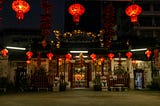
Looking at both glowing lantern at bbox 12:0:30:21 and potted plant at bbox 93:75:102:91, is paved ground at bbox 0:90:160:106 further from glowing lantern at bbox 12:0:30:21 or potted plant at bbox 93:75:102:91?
potted plant at bbox 93:75:102:91

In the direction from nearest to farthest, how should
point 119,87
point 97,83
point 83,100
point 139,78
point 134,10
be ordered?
point 134,10
point 83,100
point 119,87
point 97,83
point 139,78

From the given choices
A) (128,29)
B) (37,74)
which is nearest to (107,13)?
(37,74)

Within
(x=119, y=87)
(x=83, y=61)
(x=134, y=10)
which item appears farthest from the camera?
(x=83, y=61)

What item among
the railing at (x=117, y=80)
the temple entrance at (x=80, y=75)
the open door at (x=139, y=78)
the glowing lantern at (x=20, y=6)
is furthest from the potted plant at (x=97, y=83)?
the glowing lantern at (x=20, y=6)

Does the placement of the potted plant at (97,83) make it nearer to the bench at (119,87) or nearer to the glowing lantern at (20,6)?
the bench at (119,87)

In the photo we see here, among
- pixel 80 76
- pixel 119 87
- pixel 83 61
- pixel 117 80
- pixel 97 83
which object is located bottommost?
pixel 119 87

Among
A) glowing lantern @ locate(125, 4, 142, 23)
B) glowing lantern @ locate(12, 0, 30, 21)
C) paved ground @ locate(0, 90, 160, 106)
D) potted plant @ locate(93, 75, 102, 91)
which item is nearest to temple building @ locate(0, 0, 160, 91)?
potted plant @ locate(93, 75, 102, 91)

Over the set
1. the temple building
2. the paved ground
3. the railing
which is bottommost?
the paved ground

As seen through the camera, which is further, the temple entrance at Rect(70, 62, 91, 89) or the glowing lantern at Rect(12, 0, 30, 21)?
the temple entrance at Rect(70, 62, 91, 89)

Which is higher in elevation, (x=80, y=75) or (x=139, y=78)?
(x=80, y=75)

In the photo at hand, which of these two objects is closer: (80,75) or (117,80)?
(117,80)

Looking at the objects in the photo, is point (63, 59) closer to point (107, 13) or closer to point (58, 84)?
point (58, 84)

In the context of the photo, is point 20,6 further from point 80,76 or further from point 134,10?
point 80,76

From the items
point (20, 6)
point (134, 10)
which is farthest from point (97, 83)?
point (20, 6)
